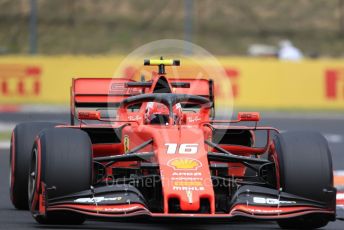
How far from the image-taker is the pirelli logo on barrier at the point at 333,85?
2861cm

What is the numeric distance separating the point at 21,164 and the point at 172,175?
2.63 meters

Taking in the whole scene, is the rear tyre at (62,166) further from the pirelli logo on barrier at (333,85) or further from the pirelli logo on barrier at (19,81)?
the pirelli logo on barrier at (333,85)

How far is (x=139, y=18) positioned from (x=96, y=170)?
88.4ft

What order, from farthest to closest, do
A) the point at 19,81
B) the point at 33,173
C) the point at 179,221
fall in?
the point at 19,81 < the point at 179,221 < the point at 33,173

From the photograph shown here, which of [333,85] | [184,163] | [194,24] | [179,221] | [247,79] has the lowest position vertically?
[179,221]

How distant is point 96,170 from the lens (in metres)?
10.3

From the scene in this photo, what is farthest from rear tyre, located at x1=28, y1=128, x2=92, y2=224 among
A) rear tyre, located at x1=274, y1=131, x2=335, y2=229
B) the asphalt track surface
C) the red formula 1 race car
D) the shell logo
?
rear tyre, located at x1=274, y1=131, x2=335, y2=229

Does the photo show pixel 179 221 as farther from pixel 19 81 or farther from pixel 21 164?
pixel 19 81

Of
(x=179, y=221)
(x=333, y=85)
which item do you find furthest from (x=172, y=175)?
(x=333, y=85)

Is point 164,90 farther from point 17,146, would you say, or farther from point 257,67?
point 257,67

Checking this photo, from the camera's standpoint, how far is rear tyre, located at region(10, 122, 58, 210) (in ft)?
37.3

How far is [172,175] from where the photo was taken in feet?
30.5

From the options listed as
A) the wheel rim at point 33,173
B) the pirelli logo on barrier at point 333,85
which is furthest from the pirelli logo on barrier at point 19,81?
the wheel rim at point 33,173

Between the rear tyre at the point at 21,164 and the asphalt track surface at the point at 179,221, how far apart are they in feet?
0.54
